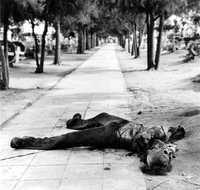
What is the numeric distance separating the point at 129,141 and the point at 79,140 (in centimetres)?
75

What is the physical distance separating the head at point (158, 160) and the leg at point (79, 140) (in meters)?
0.89

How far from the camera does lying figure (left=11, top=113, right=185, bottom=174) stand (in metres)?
5.49

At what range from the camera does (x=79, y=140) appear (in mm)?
6527

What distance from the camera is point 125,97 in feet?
41.5

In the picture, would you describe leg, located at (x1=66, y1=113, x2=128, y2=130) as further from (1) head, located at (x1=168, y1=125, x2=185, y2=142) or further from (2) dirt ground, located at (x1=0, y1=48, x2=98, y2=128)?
(2) dirt ground, located at (x1=0, y1=48, x2=98, y2=128)

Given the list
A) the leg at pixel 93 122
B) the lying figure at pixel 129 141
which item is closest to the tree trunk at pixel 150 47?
the leg at pixel 93 122

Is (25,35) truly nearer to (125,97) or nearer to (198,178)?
(125,97)

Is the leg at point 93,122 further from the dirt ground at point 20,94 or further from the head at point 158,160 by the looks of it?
the head at point 158,160

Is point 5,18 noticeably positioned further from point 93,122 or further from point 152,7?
point 152,7

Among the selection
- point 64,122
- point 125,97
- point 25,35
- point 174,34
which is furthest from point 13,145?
point 174,34

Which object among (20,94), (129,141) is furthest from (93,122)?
(20,94)

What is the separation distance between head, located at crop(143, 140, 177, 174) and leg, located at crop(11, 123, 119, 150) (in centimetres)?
89

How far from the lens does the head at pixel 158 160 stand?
17.6 feet

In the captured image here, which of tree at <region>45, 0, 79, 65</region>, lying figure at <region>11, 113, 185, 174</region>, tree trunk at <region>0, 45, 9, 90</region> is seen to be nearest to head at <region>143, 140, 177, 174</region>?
lying figure at <region>11, 113, 185, 174</region>
